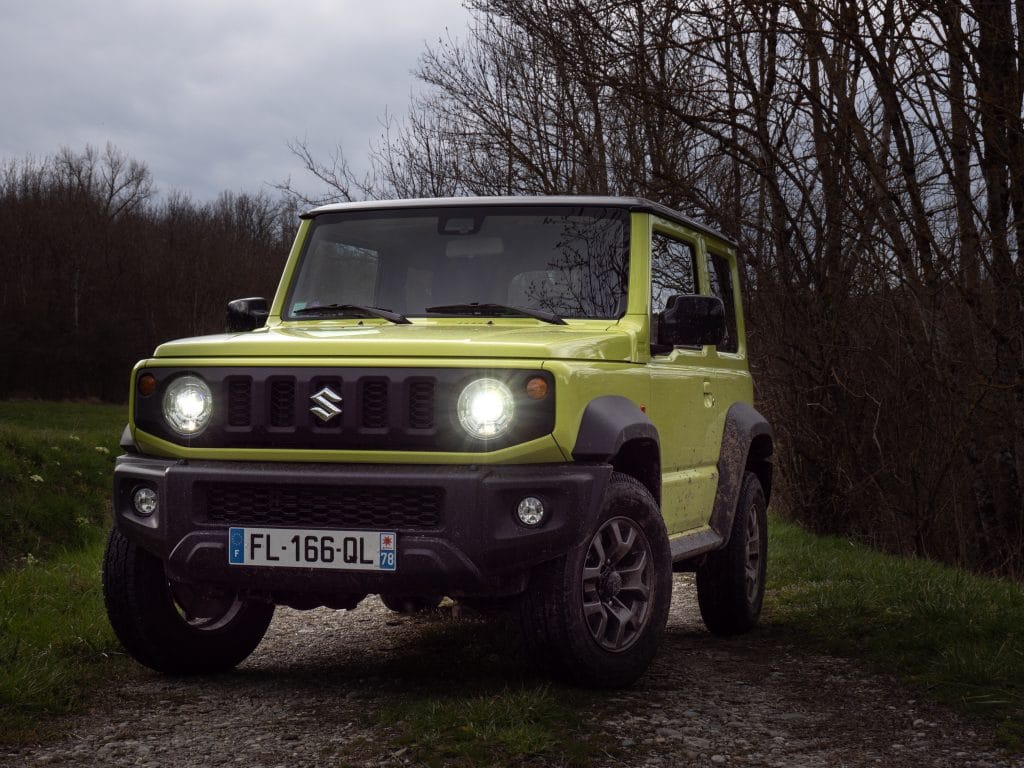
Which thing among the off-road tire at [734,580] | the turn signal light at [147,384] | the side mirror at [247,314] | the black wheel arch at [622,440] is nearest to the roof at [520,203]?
the side mirror at [247,314]

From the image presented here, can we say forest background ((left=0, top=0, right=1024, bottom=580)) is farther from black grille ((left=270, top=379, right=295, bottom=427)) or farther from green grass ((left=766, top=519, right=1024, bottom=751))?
black grille ((left=270, top=379, right=295, bottom=427))

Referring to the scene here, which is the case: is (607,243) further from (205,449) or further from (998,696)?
(998,696)

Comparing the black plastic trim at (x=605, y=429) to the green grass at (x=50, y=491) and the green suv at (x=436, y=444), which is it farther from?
the green grass at (x=50, y=491)

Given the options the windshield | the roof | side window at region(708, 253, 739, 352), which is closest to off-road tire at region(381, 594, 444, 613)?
the windshield

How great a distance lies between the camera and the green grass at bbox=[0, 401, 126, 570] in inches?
448

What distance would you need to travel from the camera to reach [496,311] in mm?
5125

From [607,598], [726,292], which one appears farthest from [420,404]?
[726,292]

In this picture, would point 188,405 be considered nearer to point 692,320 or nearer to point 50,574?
point 692,320

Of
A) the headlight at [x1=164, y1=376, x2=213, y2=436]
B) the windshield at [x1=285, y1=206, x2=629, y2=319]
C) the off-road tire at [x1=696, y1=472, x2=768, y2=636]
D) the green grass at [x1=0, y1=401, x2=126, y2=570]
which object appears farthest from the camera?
the green grass at [x1=0, y1=401, x2=126, y2=570]

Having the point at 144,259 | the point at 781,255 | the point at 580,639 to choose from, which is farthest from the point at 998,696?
the point at 144,259

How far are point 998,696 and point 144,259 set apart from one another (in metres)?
53.5

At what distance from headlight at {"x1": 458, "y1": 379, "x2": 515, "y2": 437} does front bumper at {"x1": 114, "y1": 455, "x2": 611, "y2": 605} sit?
5.5 inches

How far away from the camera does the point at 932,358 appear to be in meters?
9.98

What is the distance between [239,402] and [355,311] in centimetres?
94
